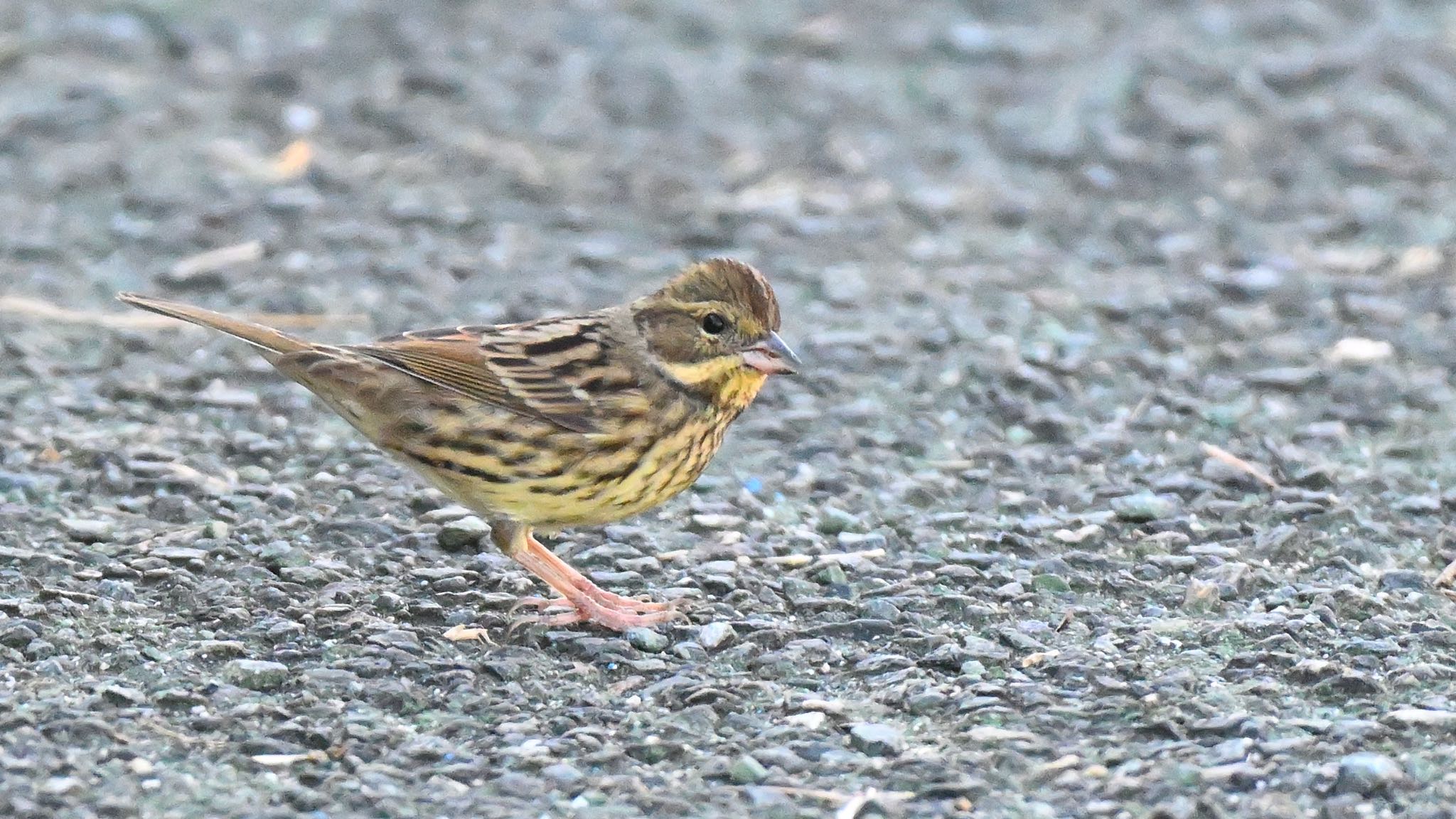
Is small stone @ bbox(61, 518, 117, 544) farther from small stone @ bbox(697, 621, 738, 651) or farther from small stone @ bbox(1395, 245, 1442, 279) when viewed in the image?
small stone @ bbox(1395, 245, 1442, 279)

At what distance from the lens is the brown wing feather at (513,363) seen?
19.9 ft

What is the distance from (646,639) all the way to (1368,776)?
2.11 metres

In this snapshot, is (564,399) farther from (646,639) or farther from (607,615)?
(646,639)

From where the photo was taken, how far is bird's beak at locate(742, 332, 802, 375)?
6.15 m

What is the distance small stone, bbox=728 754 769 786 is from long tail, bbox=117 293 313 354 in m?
2.16

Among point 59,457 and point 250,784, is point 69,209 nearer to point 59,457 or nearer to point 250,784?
point 59,457

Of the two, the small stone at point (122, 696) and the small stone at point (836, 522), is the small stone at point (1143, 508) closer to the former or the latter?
the small stone at point (836, 522)

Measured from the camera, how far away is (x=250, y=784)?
4871mm

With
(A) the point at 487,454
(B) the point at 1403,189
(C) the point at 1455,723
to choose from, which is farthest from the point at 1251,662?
(B) the point at 1403,189

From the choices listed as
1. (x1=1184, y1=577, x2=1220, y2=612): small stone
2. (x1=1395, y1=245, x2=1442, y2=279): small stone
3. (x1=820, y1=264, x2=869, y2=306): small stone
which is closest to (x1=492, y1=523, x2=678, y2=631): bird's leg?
(x1=1184, y1=577, x2=1220, y2=612): small stone

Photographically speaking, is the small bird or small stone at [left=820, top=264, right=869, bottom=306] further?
small stone at [left=820, top=264, right=869, bottom=306]

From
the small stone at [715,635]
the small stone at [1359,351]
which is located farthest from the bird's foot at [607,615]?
the small stone at [1359,351]

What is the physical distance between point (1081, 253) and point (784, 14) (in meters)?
3.31

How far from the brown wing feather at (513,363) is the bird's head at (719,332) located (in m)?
0.23
